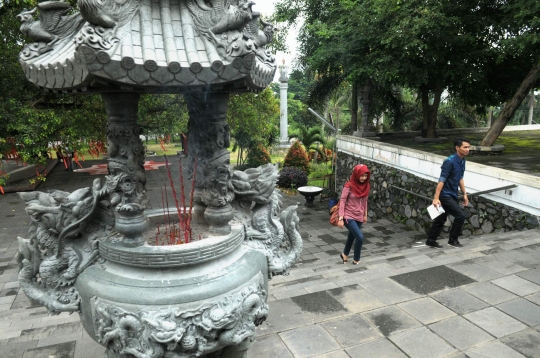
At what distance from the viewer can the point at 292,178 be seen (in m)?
16.6

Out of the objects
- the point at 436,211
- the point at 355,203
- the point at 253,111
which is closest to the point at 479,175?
the point at 436,211

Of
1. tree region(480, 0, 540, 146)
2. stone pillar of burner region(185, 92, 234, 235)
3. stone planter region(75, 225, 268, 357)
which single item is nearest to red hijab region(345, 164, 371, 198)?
stone pillar of burner region(185, 92, 234, 235)

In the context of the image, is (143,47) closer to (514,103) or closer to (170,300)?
(170,300)

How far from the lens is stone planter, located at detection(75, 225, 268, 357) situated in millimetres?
2650

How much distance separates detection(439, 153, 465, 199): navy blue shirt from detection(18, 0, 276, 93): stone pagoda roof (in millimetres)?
4178

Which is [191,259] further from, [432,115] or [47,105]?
[432,115]

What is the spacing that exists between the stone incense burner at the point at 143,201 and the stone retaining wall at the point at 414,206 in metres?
5.79

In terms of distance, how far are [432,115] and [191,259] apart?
13.3 m

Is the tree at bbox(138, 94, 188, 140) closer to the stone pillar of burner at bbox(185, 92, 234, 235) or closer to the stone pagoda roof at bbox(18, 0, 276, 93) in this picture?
the stone pillar of burner at bbox(185, 92, 234, 235)

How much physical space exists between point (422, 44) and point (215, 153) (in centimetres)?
867

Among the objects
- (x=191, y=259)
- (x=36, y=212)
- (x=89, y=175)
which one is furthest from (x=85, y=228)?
(x=89, y=175)

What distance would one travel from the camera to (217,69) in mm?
2406

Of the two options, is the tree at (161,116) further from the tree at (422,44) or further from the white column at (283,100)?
the white column at (283,100)

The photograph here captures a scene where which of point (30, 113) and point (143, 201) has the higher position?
point (30, 113)
